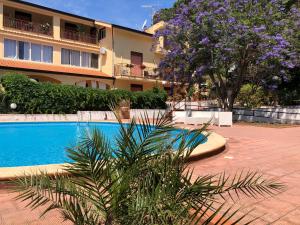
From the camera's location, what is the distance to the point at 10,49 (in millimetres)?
26703

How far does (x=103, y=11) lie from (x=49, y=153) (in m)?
31.2

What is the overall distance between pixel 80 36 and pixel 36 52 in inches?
202

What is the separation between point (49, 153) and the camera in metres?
10.4

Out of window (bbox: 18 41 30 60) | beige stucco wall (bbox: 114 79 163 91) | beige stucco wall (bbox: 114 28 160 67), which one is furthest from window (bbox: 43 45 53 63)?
beige stucco wall (bbox: 114 79 163 91)

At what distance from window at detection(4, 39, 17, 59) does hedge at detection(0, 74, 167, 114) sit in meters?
8.09

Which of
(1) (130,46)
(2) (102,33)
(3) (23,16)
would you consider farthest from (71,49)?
(1) (130,46)

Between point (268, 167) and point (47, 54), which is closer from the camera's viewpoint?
point (268, 167)

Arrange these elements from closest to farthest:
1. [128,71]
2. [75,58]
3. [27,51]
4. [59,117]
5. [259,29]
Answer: [259,29] < [59,117] < [27,51] < [75,58] < [128,71]

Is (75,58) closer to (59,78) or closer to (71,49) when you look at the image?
(71,49)

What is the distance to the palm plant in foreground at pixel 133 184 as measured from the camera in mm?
2148

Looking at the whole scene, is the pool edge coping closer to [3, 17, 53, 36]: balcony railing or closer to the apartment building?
the apartment building

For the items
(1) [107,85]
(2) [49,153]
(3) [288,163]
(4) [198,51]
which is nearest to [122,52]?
(1) [107,85]

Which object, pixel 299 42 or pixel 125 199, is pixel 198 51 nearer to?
pixel 299 42

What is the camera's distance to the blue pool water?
9177mm
